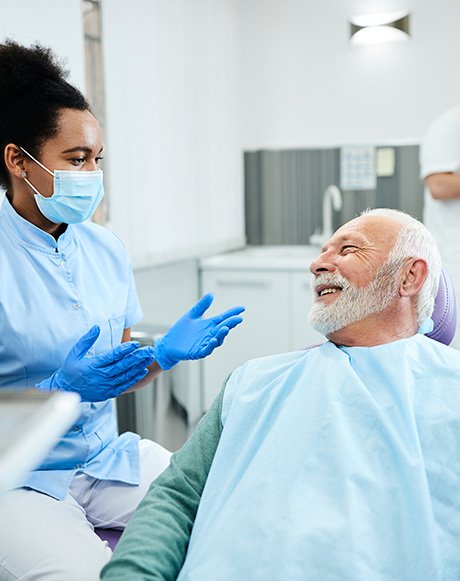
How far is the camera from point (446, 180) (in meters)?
2.44

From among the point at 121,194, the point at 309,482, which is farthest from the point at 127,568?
the point at 121,194

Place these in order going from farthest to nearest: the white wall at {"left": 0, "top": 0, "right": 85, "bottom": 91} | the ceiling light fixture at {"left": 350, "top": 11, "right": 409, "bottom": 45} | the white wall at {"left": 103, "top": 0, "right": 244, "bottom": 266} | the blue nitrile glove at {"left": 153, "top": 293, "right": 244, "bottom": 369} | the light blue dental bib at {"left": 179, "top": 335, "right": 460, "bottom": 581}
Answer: the ceiling light fixture at {"left": 350, "top": 11, "right": 409, "bottom": 45}, the white wall at {"left": 103, "top": 0, "right": 244, "bottom": 266}, the white wall at {"left": 0, "top": 0, "right": 85, "bottom": 91}, the blue nitrile glove at {"left": 153, "top": 293, "right": 244, "bottom": 369}, the light blue dental bib at {"left": 179, "top": 335, "right": 460, "bottom": 581}

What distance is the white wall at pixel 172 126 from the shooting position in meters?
2.77

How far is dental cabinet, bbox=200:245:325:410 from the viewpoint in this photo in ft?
10.9

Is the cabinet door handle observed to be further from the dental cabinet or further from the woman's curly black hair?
the woman's curly black hair

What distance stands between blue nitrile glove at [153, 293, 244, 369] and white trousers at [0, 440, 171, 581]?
0.31 meters

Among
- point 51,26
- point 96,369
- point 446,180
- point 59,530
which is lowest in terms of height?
point 59,530

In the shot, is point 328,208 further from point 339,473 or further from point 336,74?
point 339,473

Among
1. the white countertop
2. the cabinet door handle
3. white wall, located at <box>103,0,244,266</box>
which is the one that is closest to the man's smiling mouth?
white wall, located at <box>103,0,244,266</box>

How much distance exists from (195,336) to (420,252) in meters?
0.48

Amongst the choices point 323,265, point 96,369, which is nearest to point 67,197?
point 96,369

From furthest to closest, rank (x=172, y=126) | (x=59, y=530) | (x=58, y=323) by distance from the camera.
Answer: (x=172, y=126), (x=58, y=323), (x=59, y=530)

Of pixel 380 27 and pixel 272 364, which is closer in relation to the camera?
A: pixel 272 364

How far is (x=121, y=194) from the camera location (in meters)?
2.79
